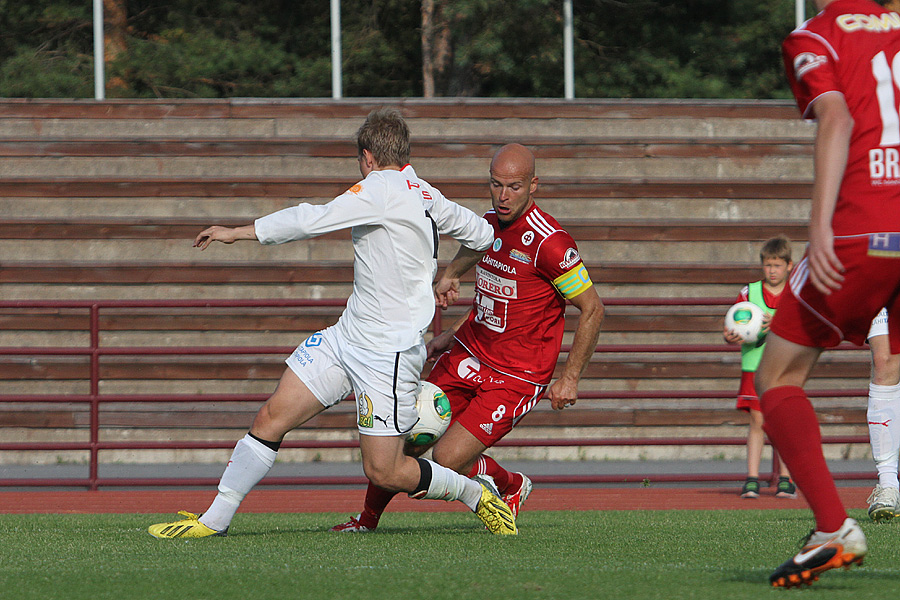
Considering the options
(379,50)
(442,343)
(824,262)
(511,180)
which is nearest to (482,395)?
(442,343)

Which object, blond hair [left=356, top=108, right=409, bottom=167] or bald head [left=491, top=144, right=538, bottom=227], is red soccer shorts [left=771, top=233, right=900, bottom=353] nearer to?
blond hair [left=356, top=108, right=409, bottom=167]

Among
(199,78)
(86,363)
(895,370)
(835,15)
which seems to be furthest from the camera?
(199,78)

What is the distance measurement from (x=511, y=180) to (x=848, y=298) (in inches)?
95.3

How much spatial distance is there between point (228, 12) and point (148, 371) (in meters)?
11.0

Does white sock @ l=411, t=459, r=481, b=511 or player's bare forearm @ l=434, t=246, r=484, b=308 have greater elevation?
player's bare forearm @ l=434, t=246, r=484, b=308

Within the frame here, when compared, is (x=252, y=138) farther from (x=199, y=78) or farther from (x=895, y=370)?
(x=895, y=370)

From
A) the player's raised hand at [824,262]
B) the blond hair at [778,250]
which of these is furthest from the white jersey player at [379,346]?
the blond hair at [778,250]

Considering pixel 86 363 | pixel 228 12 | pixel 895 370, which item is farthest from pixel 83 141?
pixel 895 370

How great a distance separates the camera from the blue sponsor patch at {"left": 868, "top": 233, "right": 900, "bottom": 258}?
11.2ft

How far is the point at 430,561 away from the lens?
4.45 m

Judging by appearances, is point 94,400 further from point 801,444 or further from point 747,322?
point 801,444

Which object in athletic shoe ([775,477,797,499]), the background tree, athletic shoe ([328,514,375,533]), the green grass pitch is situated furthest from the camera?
the background tree

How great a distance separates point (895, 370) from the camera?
244 inches

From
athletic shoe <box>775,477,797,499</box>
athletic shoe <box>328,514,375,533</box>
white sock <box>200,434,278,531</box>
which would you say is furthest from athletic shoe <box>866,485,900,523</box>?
white sock <box>200,434,278,531</box>
